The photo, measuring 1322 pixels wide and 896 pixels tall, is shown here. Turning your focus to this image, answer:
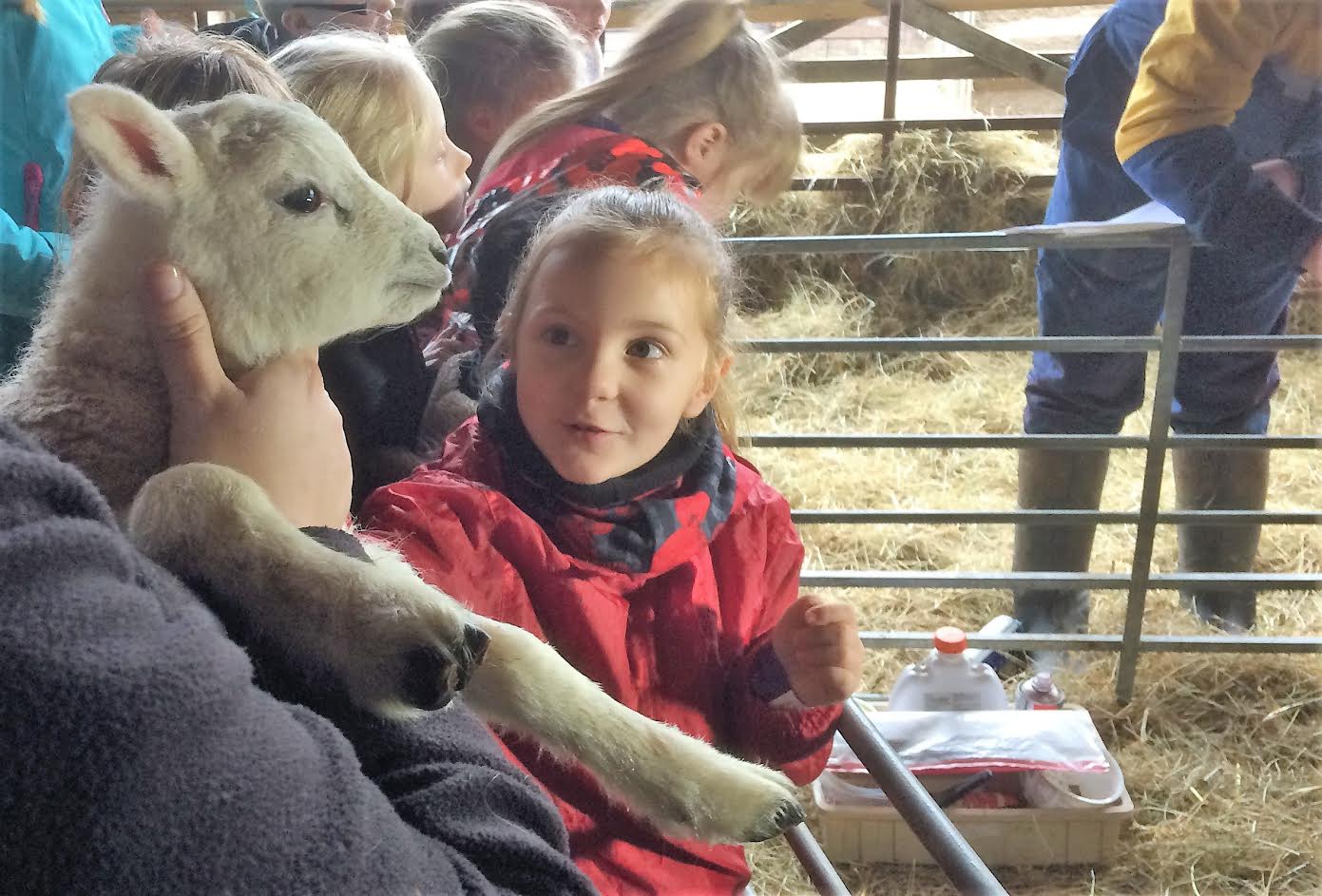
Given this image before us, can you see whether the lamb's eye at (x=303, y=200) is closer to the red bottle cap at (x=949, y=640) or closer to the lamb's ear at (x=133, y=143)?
the lamb's ear at (x=133, y=143)

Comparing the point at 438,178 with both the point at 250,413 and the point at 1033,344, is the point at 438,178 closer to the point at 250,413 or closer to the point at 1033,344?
the point at 250,413

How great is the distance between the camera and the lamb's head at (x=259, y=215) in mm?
444

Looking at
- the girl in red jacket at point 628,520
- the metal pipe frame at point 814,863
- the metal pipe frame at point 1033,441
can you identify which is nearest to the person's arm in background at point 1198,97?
the metal pipe frame at point 1033,441

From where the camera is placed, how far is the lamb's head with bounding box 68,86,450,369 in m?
0.44

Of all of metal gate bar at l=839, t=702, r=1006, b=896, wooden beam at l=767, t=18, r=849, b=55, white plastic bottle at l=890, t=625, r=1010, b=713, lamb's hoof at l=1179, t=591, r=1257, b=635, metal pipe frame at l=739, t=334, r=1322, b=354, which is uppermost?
wooden beam at l=767, t=18, r=849, b=55

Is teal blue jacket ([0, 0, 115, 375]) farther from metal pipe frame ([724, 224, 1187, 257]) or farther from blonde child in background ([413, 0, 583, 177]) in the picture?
metal pipe frame ([724, 224, 1187, 257])

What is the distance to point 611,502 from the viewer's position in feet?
2.26

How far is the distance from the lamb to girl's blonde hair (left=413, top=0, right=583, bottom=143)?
0.75 ft

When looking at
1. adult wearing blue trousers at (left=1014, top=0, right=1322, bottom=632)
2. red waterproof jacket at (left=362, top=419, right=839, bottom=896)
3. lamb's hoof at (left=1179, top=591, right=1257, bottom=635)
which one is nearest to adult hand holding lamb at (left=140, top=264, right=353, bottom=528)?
red waterproof jacket at (left=362, top=419, right=839, bottom=896)

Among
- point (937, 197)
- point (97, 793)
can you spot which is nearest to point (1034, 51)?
point (937, 197)

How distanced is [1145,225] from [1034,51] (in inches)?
6.3

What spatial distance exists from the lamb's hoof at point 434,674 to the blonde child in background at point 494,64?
37 centimetres

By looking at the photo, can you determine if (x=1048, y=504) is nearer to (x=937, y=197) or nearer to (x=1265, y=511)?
(x=1265, y=511)

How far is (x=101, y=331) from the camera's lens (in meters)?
0.47
